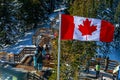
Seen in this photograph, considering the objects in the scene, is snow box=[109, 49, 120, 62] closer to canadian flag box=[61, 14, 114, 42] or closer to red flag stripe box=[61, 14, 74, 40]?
canadian flag box=[61, 14, 114, 42]

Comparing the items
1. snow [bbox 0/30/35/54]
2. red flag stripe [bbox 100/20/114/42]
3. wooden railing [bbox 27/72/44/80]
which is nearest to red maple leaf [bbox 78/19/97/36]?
red flag stripe [bbox 100/20/114/42]

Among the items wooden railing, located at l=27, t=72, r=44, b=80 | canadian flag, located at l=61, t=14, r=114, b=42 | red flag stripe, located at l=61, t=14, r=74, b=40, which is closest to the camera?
red flag stripe, located at l=61, t=14, r=74, b=40

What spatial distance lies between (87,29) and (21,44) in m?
13.3

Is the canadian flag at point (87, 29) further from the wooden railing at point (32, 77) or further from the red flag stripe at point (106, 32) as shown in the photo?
the wooden railing at point (32, 77)

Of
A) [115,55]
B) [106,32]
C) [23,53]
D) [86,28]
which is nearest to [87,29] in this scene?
[86,28]

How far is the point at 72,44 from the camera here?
617 inches

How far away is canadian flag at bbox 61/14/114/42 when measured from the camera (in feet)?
44.2

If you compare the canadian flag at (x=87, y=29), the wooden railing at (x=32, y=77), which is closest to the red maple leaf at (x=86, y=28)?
the canadian flag at (x=87, y=29)

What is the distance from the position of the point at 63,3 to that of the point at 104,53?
5.38 meters

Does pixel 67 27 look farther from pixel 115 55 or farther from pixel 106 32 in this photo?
pixel 115 55

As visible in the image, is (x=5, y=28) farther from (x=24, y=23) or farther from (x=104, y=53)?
(x=104, y=53)

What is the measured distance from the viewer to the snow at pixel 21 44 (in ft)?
86.1

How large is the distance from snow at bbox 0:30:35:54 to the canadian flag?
1264 centimetres

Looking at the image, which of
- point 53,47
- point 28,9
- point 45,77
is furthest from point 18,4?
point 53,47
